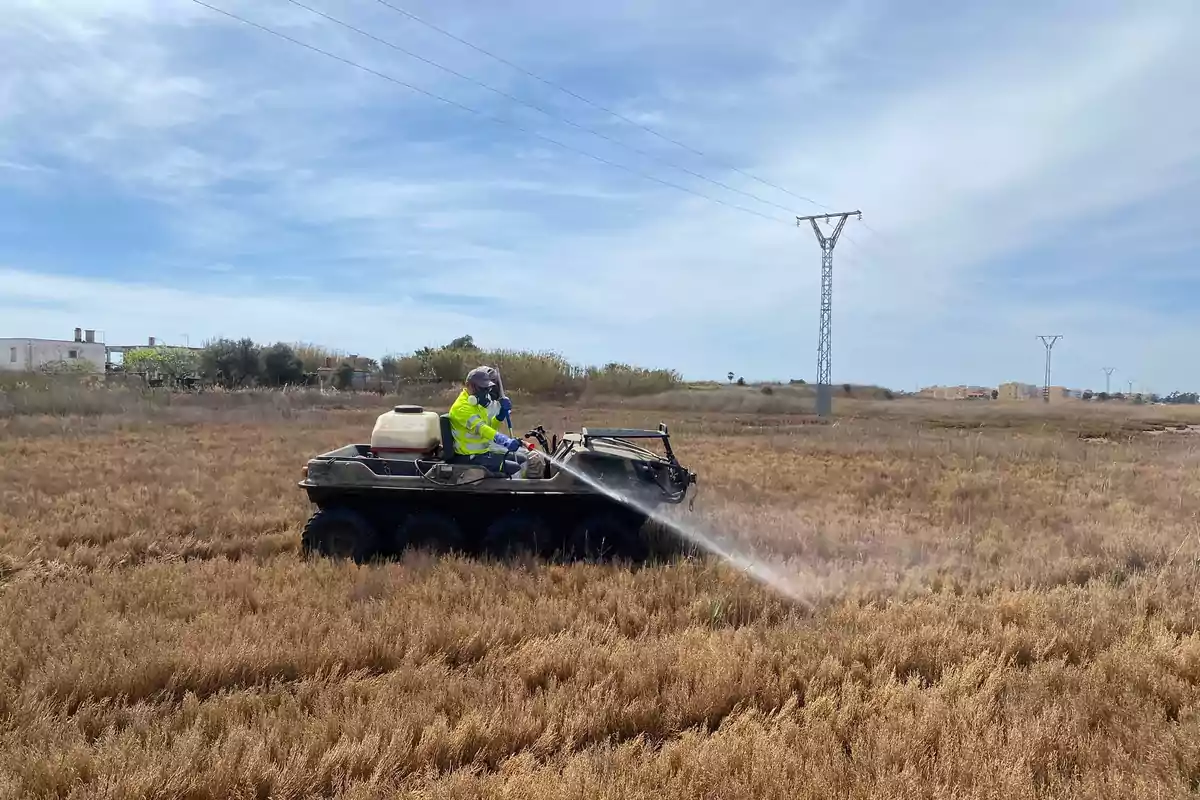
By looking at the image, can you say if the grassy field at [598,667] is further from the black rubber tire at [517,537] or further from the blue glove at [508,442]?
the blue glove at [508,442]

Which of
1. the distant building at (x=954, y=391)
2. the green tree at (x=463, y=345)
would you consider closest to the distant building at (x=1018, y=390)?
the distant building at (x=954, y=391)

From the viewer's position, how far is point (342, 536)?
7.88 m

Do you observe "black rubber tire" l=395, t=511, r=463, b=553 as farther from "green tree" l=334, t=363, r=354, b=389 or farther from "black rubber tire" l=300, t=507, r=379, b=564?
"green tree" l=334, t=363, r=354, b=389

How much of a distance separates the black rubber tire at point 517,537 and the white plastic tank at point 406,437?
4.17ft

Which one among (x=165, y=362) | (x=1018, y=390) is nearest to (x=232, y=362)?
(x=165, y=362)

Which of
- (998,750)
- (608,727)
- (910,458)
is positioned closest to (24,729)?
(608,727)

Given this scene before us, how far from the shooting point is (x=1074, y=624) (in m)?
6.11

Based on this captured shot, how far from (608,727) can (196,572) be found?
477 centimetres

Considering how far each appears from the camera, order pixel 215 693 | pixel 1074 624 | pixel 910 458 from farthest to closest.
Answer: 1. pixel 910 458
2. pixel 1074 624
3. pixel 215 693

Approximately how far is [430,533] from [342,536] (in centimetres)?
88

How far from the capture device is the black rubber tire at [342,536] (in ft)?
25.8

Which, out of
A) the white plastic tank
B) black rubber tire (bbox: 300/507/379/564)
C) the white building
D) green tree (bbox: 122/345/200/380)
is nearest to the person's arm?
the white plastic tank

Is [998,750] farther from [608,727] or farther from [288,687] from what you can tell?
[288,687]

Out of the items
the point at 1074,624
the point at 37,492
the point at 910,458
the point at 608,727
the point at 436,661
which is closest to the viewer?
the point at 608,727
